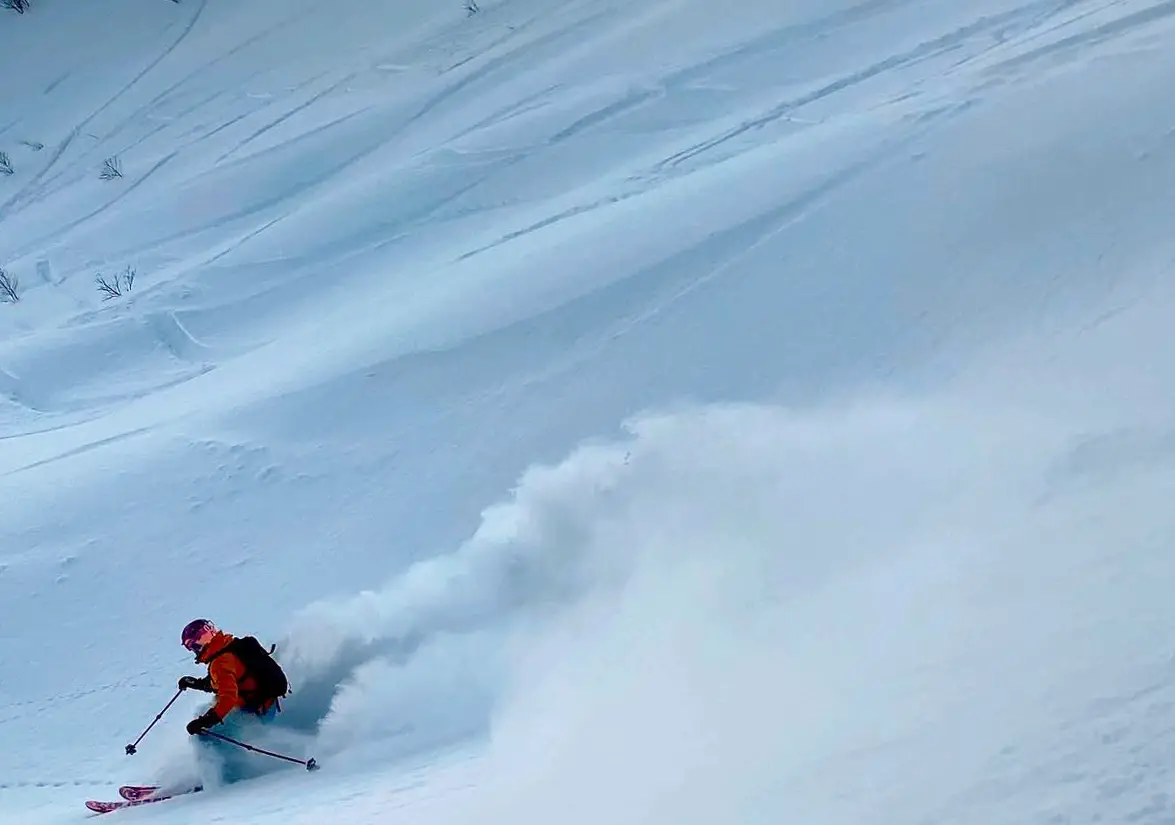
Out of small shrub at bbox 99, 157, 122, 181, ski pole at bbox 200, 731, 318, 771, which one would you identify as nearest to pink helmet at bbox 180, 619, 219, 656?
ski pole at bbox 200, 731, 318, 771

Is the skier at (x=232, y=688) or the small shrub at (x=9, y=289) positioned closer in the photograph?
the skier at (x=232, y=688)

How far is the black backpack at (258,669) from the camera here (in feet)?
17.2

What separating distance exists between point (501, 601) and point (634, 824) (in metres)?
2.66

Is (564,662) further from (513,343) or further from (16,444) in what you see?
(16,444)

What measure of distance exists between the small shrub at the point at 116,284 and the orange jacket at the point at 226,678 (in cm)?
698

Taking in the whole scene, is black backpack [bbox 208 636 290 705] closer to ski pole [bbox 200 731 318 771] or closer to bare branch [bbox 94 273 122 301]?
ski pole [bbox 200 731 318 771]

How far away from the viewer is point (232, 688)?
5168mm

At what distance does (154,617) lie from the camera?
6543mm

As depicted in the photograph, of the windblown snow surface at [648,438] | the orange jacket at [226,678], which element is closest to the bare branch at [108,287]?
the windblown snow surface at [648,438]

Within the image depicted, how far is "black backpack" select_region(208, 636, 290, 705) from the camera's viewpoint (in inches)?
206

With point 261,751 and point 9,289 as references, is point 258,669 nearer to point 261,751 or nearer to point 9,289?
point 261,751

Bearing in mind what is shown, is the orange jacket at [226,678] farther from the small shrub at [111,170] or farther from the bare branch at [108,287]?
the small shrub at [111,170]

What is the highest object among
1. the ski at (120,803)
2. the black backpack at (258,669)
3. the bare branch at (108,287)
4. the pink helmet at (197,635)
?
the bare branch at (108,287)

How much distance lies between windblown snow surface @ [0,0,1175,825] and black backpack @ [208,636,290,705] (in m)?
0.34
